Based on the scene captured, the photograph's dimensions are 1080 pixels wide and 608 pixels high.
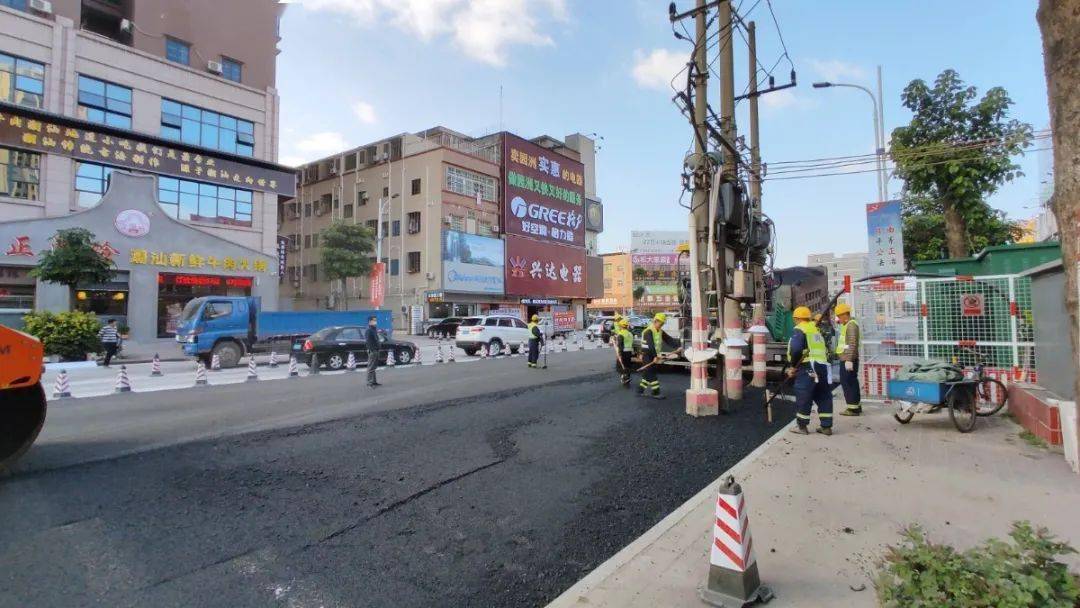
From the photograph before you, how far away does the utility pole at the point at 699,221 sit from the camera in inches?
334

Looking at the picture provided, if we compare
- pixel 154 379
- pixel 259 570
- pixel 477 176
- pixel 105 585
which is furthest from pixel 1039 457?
pixel 477 176

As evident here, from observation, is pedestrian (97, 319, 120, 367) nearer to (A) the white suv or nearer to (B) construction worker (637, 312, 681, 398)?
(A) the white suv

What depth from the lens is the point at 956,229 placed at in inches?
496

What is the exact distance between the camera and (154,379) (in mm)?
14320

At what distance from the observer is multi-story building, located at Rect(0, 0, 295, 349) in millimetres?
22516

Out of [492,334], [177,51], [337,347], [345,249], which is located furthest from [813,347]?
[345,249]

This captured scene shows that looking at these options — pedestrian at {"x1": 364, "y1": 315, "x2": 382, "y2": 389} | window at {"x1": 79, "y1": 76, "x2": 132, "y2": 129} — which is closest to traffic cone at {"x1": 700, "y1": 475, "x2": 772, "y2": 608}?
pedestrian at {"x1": 364, "y1": 315, "x2": 382, "y2": 389}

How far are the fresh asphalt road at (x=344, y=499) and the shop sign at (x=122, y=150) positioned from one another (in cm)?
2016

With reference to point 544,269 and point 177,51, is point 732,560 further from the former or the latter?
point 544,269

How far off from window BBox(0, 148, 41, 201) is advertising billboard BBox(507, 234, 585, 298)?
29.3 metres

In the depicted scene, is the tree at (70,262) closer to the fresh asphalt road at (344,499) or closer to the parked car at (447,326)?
the fresh asphalt road at (344,499)

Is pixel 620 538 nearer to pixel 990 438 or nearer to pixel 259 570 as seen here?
pixel 259 570

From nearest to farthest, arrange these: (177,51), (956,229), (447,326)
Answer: (956,229) < (177,51) < (447,326)

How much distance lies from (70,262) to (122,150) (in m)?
8.49
